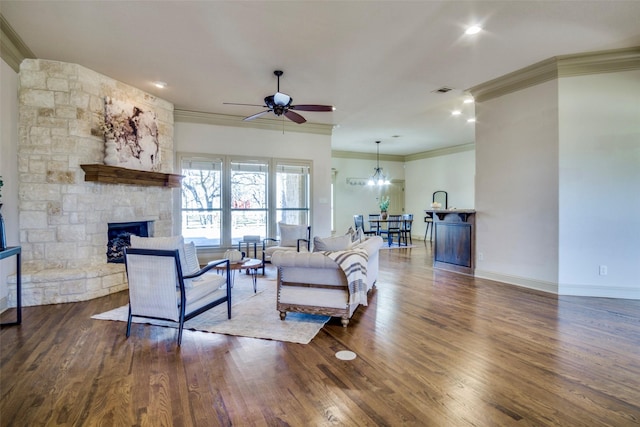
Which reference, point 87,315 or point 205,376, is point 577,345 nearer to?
point 205,376

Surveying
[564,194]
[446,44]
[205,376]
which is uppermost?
[446,44]

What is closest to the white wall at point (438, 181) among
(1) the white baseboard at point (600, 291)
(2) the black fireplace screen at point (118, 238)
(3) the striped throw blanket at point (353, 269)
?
(1) the white baseboard at point (600, 291)

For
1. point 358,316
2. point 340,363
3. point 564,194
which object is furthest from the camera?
point 564,194

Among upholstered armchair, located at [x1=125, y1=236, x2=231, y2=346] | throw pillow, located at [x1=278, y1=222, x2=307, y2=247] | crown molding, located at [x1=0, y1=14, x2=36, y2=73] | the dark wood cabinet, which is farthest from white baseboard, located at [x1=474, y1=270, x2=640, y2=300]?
crown molding, located at [x1=0, y1=14, x2=36, y2=73]

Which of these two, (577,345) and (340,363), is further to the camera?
(577,345)

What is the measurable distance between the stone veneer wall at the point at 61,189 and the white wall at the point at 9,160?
0.27 ft

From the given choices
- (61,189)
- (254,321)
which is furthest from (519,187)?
(61,189)

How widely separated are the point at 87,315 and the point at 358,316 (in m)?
3.06

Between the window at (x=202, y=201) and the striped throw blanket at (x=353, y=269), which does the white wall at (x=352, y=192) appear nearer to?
the window at (x=202, y=201)

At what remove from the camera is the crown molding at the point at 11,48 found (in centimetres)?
360

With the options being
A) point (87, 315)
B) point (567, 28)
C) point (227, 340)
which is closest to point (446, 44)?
point (567, 28)

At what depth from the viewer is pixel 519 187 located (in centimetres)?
504

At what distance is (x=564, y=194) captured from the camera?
4.49m

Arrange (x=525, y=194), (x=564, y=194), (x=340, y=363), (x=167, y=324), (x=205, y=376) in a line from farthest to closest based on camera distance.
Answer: (x=525, y=194) < (x=564, y=194) < (x=167, y=324) < (x=340, y=363) < (x=205, y=376)
